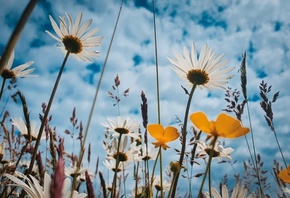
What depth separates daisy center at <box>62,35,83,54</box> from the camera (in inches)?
71.0

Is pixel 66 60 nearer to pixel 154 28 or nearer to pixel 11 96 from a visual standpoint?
pixel 154 28

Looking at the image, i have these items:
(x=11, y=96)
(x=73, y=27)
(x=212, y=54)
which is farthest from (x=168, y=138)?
(x=11, y=96)

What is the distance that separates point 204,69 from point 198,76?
55 mm

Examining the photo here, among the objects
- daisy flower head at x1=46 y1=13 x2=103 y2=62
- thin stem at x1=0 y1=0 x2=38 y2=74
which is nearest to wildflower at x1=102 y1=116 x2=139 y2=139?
daisy flower head at x1=46 y1=13 x2=103 y2=62

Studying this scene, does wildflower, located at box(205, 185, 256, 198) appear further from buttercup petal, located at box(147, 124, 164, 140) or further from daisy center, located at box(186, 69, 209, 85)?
daisy center, located at box(186, 69, 209, 85)

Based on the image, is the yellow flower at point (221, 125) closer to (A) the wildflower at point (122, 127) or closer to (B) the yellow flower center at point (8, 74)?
(B) the yellow flower center at point (8, 74)

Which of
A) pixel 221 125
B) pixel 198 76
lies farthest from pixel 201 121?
pixel 198 76

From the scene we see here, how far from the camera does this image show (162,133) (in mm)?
1018

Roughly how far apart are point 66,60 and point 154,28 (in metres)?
0.43

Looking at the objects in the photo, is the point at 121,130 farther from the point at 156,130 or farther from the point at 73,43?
the point at 156,130

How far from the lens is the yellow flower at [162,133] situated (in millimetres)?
970

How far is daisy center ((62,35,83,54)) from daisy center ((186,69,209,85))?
707mm

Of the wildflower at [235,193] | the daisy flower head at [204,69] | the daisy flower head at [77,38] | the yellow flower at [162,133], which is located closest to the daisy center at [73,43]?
the daisy flower head at [77,38]

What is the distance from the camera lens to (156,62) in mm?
1334
